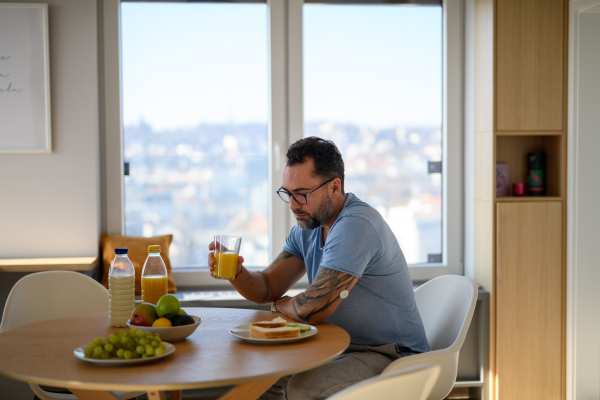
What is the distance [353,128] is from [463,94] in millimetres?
687

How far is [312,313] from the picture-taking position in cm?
178

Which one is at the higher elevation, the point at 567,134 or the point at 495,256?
the point at 567,134

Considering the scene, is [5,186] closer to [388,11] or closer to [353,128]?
[353,128]

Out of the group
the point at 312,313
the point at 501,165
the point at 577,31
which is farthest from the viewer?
the point at 501,165

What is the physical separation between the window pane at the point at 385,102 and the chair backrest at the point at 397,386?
212 cm

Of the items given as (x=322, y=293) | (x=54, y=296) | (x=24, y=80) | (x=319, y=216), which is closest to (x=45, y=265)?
(x=54, y=296)

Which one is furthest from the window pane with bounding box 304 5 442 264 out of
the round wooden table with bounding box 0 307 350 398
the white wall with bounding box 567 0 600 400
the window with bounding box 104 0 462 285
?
the round wooden table with bounding box 0 307 350 398

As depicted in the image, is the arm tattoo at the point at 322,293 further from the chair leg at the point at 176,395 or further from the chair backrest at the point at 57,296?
the chair backrest at the point at 57,296

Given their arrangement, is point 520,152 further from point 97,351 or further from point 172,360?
point 97,351

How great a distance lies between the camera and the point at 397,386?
1153 mm

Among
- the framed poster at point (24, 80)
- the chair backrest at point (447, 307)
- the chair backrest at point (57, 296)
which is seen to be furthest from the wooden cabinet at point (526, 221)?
the framed poster at point (24, 80)

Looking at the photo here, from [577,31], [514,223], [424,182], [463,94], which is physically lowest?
[514,223]

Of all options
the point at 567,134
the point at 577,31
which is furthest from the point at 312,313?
the point at 577,31

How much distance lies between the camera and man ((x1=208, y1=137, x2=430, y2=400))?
5.80 ft
